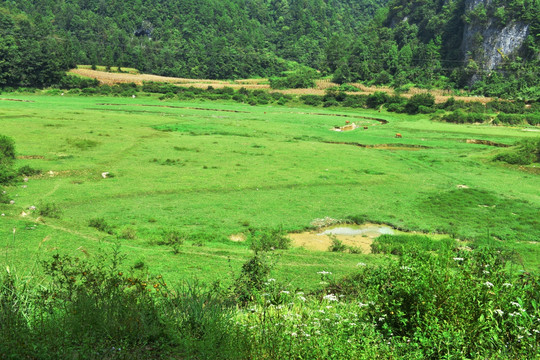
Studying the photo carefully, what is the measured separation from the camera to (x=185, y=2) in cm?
19375

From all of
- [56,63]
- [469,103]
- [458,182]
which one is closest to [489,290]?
[458,182]

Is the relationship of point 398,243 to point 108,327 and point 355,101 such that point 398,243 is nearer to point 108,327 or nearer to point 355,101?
point 108,327

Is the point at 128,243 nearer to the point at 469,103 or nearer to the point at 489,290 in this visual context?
the point at 489,290

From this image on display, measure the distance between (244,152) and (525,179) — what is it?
1758 centimetres

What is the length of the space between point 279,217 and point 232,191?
4.25 meters

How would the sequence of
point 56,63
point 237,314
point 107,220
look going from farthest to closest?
point 56,63
point 107,220
point 237,314

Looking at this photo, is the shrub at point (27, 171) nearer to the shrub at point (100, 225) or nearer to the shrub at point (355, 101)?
Answer: the shrub at point (100, 225)

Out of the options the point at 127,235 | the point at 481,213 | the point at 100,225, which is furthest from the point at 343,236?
the point at 100,225

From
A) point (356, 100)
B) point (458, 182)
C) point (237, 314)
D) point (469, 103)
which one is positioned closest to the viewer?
point (237, 314)

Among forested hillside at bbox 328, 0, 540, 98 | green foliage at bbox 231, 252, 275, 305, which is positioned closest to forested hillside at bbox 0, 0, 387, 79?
forested hillside at bbox 328, 0, 540, 98

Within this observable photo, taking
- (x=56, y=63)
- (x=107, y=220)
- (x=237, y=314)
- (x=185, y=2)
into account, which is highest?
(x=185, y=2)

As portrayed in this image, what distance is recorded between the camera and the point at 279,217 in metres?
17.5

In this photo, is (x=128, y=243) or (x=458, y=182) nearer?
(x=128, y=243)

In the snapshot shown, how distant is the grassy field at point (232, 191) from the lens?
11430 mm
